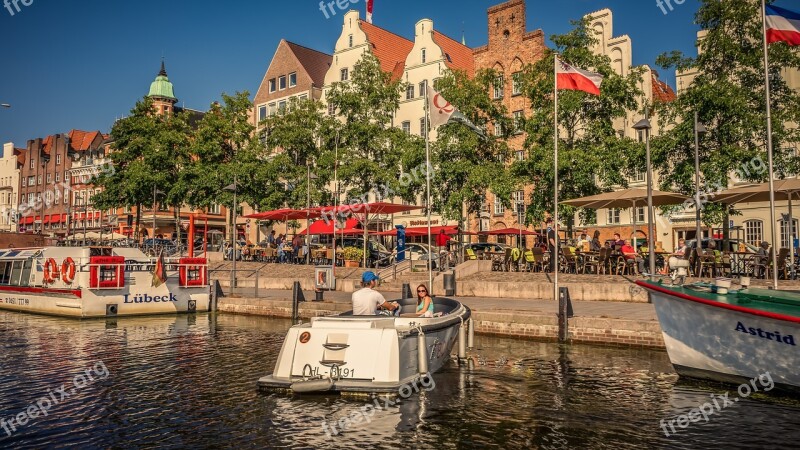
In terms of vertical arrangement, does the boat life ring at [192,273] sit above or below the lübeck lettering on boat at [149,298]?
above

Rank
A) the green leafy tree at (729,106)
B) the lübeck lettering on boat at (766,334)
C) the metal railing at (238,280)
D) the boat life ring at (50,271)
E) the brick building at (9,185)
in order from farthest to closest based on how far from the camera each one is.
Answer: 1. the brick building at (9,185)
2. the metal railing at (238,280)
3. the green leafy tree at (729,106)
4. the boat life ring at (50,271)
5. the lübeck lettering on boat at (766,334)

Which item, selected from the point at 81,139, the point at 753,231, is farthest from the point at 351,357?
the point at 81,139

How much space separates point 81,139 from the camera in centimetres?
8938

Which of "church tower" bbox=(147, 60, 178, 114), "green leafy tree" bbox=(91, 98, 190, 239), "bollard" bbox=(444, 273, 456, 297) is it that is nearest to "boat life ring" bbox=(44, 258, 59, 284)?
"bollard" bbox=(444, 273, 456, 297)

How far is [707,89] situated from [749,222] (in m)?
16.0

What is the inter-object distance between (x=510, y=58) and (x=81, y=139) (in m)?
69.9

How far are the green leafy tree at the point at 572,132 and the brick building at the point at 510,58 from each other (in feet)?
38.9

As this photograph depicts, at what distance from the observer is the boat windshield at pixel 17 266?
27.3m

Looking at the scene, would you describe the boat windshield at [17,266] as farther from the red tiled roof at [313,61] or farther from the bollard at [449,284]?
the red tiled roof at [313,61]

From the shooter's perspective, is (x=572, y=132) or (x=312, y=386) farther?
(x=572, y=132)

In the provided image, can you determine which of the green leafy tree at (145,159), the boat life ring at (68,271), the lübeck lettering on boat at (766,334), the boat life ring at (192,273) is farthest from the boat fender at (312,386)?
the green leafy tree at (145,159)

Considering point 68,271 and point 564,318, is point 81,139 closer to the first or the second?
point 68,271

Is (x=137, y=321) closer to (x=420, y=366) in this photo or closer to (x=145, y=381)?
(x=145, y=381)

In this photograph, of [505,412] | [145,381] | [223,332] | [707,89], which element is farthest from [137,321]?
[707,89]
